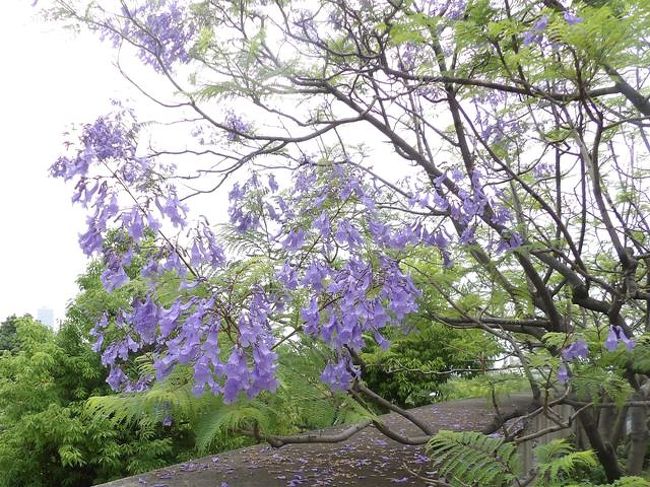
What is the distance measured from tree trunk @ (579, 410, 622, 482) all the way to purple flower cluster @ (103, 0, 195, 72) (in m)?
3.12

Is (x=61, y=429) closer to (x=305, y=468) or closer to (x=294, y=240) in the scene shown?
(x=305, y=468)

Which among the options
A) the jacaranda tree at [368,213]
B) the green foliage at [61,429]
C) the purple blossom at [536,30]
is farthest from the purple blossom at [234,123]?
the green foliage at [61,429]

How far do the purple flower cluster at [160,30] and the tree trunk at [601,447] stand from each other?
312cm

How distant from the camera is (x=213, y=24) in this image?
12.7 ft

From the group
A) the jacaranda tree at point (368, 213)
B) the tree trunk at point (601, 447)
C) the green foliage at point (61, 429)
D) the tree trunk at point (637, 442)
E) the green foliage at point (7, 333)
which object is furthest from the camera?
the green foliage at point (7, 333)

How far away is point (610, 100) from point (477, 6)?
172cm

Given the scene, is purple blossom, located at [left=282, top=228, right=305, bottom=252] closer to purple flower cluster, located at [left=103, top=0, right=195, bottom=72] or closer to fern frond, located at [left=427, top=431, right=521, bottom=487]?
fern frond, located at [left=427, top=431, right=521, bottom=487]

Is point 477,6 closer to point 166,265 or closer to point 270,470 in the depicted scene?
point 166,265

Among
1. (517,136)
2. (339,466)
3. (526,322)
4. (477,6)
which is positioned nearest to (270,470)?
(339,466)

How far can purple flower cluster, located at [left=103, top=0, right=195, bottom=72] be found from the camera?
150 inches

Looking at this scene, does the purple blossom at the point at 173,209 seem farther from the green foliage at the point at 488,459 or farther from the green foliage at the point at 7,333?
the green foliage at the point at 7,333

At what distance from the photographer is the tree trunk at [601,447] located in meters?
3.69

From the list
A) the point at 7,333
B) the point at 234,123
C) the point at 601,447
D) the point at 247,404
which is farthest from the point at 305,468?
the point at 7,333

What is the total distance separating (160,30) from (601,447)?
11.6 feet
